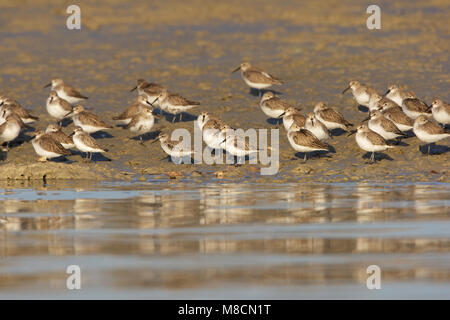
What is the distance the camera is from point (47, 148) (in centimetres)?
2280

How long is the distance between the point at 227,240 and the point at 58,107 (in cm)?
1380

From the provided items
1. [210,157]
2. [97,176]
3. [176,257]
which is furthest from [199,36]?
[176,257]

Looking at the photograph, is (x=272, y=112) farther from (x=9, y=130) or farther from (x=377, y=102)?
(x=9, y=130)

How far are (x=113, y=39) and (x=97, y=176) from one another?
55.1 ft

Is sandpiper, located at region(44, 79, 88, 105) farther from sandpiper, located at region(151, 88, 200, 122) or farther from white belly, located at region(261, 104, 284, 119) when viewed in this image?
white belly, located at region(261, 104, 284, 119)

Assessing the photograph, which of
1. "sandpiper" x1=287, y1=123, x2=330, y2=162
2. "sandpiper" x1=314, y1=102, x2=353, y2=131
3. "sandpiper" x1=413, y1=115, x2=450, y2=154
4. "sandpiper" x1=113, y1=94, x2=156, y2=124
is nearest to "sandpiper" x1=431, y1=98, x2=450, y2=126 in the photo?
"sandpiper" x1=413, y1=115, x2=450, y2=154

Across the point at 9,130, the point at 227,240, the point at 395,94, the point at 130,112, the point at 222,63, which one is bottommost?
the point at 227,240

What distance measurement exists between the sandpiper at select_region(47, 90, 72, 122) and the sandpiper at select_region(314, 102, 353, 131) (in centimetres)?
652

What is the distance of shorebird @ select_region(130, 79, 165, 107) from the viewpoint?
1083 inches

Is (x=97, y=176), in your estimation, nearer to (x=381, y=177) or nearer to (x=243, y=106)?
(x=381, y=177)

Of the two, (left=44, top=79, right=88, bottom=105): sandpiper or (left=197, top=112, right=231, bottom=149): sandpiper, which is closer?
(left=197, top=112, right=231, bottom=149): sandpiper

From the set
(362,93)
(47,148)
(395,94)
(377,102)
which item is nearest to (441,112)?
(377,102)
